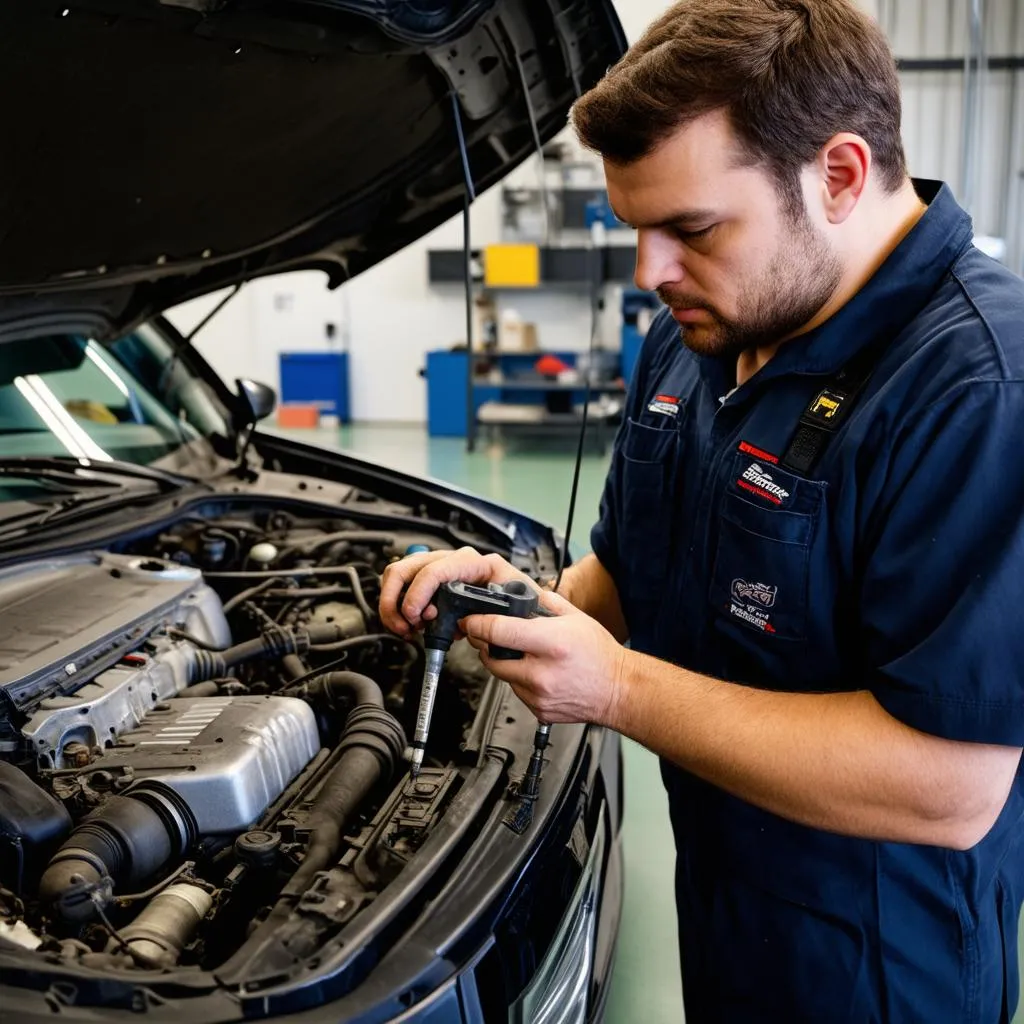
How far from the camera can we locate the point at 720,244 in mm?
1146

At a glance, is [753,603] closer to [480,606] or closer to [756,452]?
[756,452]

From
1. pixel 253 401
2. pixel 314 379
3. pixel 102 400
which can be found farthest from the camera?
pixel 314 379

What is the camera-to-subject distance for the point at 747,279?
116cm

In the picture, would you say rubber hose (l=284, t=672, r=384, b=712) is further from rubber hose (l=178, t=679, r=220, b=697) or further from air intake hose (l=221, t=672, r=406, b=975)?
rubber hose (l=178, t=679, r=220, b=697)

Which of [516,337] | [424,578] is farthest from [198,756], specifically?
[516,337]

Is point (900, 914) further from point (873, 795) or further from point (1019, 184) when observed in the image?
point (1019, 184)

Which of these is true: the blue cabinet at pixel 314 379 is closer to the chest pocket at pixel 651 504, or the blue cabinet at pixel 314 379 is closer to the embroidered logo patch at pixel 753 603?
the chest pocket at pixel 651 504

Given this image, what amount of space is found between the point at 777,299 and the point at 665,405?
1.09ft

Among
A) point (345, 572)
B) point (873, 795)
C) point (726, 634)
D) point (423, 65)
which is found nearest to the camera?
point (873, 795)

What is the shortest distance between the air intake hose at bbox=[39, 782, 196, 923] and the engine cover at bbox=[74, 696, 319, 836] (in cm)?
3

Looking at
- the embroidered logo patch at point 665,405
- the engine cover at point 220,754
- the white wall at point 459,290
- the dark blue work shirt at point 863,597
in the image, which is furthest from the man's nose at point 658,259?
the white wall at point 459,290

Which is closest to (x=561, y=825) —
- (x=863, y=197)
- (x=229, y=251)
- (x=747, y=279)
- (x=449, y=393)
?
(x=747, y=279)

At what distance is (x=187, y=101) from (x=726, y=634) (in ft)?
3.96

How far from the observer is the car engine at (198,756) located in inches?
47.7
